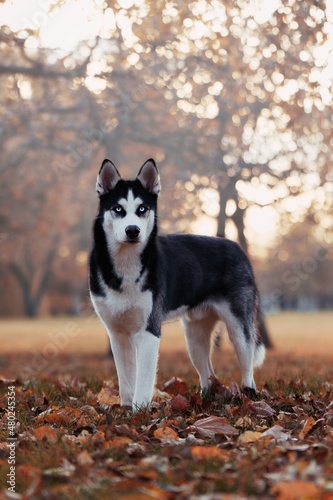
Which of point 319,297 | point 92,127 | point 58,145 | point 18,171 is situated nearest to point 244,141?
point 92,127

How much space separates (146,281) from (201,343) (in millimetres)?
1311

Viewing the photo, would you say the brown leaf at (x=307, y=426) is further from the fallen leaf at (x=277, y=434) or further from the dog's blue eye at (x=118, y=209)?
the dog's blue eye at (x=118, y=209)

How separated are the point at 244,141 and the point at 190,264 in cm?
991

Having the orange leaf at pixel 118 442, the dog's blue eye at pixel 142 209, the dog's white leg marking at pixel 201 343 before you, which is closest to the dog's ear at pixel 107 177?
the dog's blue eye at pixel 142 209

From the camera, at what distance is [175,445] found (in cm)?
381

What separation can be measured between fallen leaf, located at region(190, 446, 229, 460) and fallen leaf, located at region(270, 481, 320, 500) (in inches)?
25.0

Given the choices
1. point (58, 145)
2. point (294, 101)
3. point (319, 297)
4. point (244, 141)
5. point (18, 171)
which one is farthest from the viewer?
point (319, 297)

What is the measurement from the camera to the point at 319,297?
81.5m

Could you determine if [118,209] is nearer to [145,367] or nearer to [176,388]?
[145,367]

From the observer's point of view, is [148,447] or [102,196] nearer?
[148,447]

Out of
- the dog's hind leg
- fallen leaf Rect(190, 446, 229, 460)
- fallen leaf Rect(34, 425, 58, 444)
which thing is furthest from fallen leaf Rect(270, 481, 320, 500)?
the dog's hind leg

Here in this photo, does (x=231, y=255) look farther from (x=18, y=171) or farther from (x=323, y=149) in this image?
(x=18, y=171)

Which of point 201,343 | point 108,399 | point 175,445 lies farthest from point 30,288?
point 175,445

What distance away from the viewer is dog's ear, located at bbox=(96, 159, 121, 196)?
5195mm
